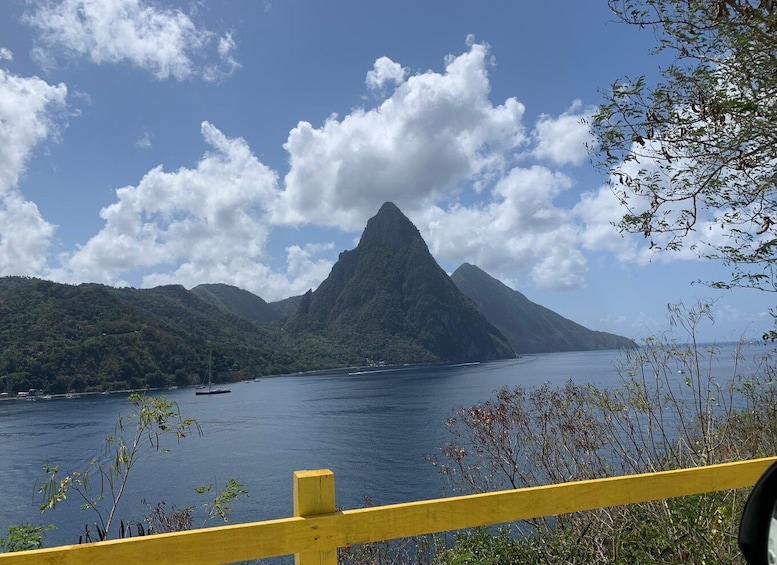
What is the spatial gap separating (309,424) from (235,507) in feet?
73.2

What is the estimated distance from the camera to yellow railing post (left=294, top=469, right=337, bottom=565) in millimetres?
1818

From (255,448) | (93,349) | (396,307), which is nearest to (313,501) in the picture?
(255,448)

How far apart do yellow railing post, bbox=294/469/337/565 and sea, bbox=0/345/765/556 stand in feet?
17.2

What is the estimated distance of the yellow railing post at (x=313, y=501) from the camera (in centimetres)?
182

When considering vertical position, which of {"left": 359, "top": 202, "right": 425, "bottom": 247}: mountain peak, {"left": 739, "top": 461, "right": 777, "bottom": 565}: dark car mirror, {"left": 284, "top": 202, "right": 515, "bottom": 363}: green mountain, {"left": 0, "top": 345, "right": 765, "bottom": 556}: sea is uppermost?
{"left": 359, "top": 202, "right": 425, "bottom": 247}: mountain peak

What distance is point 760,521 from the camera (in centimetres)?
138

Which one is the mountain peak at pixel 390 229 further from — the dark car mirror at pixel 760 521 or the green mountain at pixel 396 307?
the dark car mirror at pixel 760 521

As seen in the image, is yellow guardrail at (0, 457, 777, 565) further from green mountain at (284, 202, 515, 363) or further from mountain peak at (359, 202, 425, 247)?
mountain peak at (359, 202, 425, 247)

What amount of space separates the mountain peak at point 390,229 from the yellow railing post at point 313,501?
6595 inches

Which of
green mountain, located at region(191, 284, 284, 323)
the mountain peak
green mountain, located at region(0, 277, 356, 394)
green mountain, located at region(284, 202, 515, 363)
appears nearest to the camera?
green mountain, located at region(0, 277, 356, 394)

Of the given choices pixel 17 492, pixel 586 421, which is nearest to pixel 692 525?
pixel 586 421

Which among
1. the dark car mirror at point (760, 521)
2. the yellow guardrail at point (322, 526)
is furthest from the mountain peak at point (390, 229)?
the dark car mirror at point (760, 521)

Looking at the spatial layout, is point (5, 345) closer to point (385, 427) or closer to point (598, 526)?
point (385, 427)

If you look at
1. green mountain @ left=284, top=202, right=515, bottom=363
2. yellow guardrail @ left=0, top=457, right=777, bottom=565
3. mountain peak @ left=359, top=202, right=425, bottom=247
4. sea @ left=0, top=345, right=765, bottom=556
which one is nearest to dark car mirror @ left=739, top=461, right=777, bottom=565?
yellow guardrail @ left=0, top=457, right=777, bottom=565
